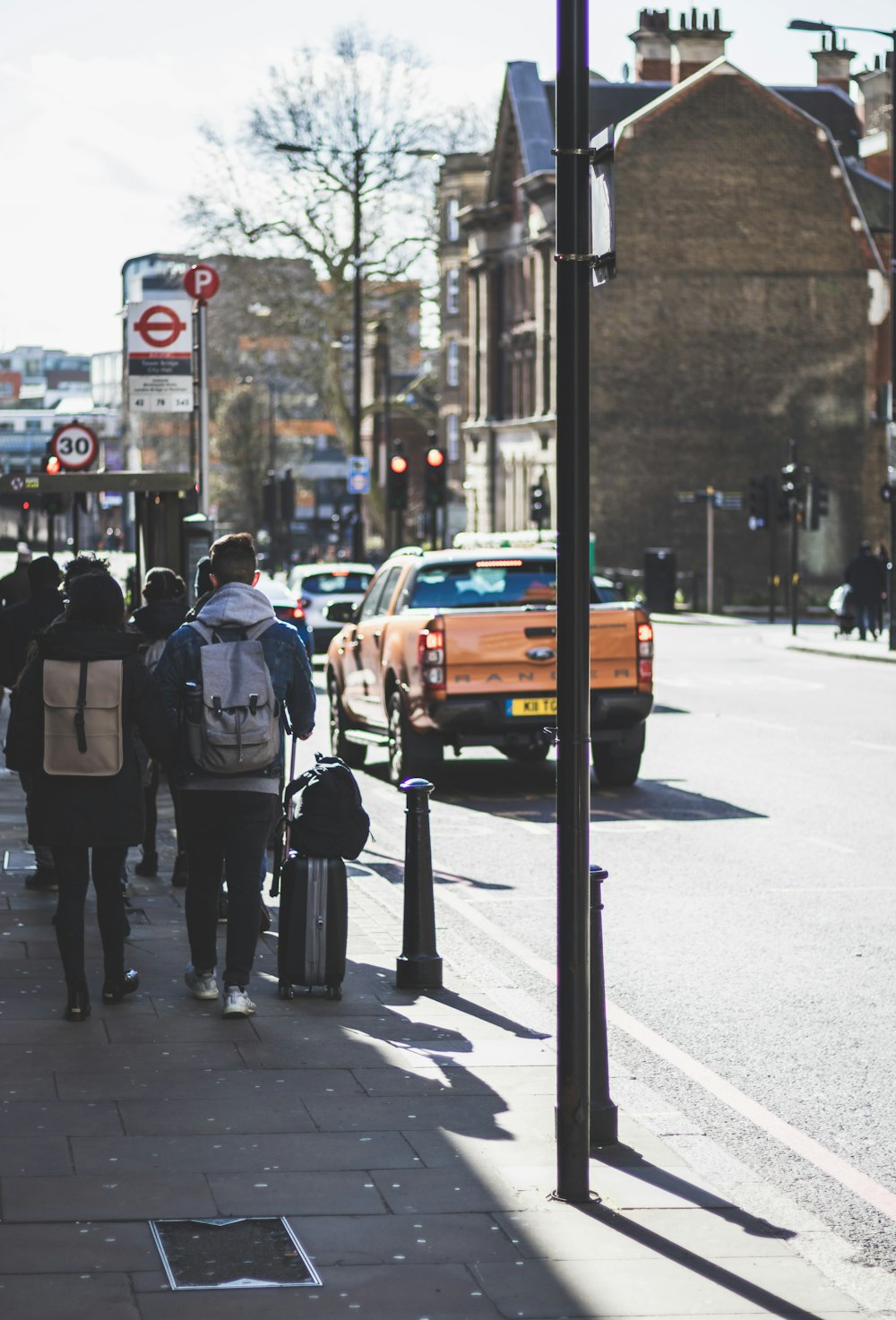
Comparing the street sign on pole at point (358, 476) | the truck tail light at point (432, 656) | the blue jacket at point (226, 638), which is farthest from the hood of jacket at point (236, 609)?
the street sign on pole at point (358, 476)

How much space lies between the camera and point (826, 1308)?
15.5ft

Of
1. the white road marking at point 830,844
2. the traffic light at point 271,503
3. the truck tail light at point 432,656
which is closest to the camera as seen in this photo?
the white road marking at point 830,844

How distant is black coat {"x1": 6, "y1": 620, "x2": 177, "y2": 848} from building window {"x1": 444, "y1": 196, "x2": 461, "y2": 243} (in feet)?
268

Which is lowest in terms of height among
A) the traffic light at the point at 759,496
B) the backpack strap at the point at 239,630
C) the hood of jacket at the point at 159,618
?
the hood of jacket at the point at 159,618

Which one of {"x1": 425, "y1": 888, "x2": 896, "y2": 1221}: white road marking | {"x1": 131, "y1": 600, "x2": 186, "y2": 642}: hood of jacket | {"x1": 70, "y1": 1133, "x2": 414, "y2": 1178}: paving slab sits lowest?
{"x1": 425, "y1": 888, "x2": 896, "y2": 1221}: white road marking

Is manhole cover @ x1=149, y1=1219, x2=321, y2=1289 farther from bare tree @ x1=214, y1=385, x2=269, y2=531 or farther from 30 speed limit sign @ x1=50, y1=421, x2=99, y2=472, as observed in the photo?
bare tree @ x1=214, y1=385, x2=269, y2=531

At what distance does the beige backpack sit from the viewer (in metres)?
7.67

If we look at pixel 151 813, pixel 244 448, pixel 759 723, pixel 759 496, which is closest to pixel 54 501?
pixel 759 723

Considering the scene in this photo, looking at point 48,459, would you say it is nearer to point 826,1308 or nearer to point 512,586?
point 512,586

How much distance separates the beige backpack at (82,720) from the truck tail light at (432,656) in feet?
26.3

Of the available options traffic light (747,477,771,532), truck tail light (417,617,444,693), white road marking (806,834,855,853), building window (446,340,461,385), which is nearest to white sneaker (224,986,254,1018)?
white road marking (806,834,855,853)

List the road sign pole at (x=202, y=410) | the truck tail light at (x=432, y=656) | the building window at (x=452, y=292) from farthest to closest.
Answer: the building window at (x=452, y=292) → the road sign pole at (x=202, y=410) → the truck tail light at (x=432, y=656)

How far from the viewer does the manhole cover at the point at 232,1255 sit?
15.7 ft

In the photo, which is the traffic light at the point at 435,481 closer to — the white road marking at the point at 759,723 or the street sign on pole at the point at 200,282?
the street sign on pole at the point at 200,282
